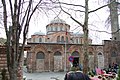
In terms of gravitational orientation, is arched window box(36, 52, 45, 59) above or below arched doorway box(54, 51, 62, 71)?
above

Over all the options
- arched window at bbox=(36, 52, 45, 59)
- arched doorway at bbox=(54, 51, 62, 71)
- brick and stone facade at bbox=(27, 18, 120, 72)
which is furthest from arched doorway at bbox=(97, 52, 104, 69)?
arched window at bbox=(36, 52, 45, 59)

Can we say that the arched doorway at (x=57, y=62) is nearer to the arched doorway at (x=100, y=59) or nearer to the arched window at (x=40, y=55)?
the arched window at (x=40, y=55)

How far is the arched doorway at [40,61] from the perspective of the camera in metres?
45.2

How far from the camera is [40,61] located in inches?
1795

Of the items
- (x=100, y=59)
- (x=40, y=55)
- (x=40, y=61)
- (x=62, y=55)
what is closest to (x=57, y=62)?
(x=62, y=55)

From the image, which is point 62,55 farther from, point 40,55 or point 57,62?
point 40,55

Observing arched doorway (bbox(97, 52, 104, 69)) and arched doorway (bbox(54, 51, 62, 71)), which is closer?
arched doorway (bbox(54, 51, 62, 71))

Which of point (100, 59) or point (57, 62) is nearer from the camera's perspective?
point (57, 62)

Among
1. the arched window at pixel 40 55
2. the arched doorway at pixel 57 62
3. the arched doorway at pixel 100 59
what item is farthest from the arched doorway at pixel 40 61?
the arched doorway at pixel 100 59

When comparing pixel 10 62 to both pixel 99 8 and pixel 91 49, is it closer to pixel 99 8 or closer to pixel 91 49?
pixel 99 8

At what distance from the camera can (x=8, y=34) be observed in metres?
6.00

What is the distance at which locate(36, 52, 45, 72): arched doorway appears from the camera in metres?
45.2

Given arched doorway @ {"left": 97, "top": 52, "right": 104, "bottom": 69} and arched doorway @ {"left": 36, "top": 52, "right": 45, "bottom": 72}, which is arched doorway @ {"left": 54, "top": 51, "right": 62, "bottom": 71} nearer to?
arched doorway @ {"left": 36, "top": 52, "right": 45, "bottom": 72}

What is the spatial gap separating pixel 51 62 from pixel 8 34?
40326mm
